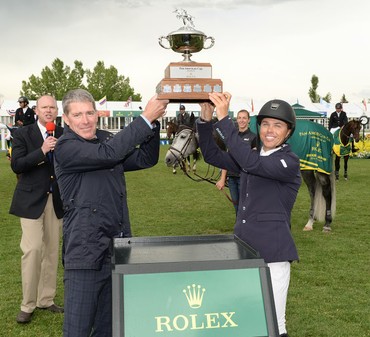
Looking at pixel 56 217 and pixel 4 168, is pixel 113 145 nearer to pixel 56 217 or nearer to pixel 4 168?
pixel 56 217

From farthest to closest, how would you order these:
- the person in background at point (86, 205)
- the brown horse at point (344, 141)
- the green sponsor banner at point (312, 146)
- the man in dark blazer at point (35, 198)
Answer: the brown horse at point (344, 141), the green sponsor banner at point (312, 146), the man in dark blazer at point (35, 198), the person in background at point (86, 205)

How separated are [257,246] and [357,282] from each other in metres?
3.37

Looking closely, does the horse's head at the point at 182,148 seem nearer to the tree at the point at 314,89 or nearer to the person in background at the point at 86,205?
the person in background at the point at 86,205

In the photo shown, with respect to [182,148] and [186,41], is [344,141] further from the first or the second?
[186,41]

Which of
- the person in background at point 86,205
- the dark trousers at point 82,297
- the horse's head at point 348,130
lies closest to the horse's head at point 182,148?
the person in background at point 86,205

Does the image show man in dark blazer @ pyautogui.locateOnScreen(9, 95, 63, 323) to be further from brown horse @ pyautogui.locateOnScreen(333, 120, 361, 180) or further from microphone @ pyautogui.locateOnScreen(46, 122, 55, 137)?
brown horse @ pyautogui.locateOnScreen(333, 120, 361, 180)

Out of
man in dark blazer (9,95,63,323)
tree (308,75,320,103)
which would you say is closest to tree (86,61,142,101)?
tree (308,75,320,103)

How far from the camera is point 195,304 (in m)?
2.17

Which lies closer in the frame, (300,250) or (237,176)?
(300,250)

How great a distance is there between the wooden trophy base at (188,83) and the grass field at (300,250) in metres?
2.42

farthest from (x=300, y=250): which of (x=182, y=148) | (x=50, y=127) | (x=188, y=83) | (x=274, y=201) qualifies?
(x=188, y=83)

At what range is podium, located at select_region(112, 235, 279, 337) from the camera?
2.11m

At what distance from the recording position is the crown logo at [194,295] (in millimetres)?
2164

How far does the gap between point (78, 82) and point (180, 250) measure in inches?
2647
